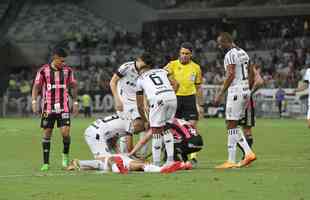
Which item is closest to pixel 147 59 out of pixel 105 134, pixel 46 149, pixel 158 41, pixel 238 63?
pixel 105 134

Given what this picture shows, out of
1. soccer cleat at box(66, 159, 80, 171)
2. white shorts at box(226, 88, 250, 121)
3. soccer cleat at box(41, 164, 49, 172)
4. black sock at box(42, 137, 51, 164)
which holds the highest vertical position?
white shorts at box(226, 88, 250, 121)

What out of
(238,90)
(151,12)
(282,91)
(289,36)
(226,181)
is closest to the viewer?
(226,181)

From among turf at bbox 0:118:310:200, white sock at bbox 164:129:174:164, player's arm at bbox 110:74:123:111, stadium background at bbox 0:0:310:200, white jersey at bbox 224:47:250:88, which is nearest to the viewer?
turf at bbox 0:118:310:200

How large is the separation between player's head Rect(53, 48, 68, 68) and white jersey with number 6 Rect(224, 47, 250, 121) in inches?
121

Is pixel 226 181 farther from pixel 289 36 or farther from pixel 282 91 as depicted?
pixel 289 36

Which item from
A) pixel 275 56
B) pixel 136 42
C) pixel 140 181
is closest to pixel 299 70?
pixel 275 56

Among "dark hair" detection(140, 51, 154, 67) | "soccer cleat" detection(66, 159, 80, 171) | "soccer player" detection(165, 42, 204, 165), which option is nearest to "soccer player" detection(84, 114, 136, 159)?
"soccer cleat" detection(66, 159, 80, 171)

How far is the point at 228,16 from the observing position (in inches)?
2303

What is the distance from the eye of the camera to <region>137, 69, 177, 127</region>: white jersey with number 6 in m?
16.3

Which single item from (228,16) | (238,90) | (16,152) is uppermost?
(228,16)

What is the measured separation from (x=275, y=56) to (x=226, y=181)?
40892mm

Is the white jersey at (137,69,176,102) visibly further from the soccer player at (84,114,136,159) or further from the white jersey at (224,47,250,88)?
the white jersey at (224,47,250,88)

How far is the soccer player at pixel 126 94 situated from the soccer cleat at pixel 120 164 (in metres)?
2.20

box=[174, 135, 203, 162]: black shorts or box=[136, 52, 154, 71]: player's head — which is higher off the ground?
box=[136, 52, 154, 71]: player's head
